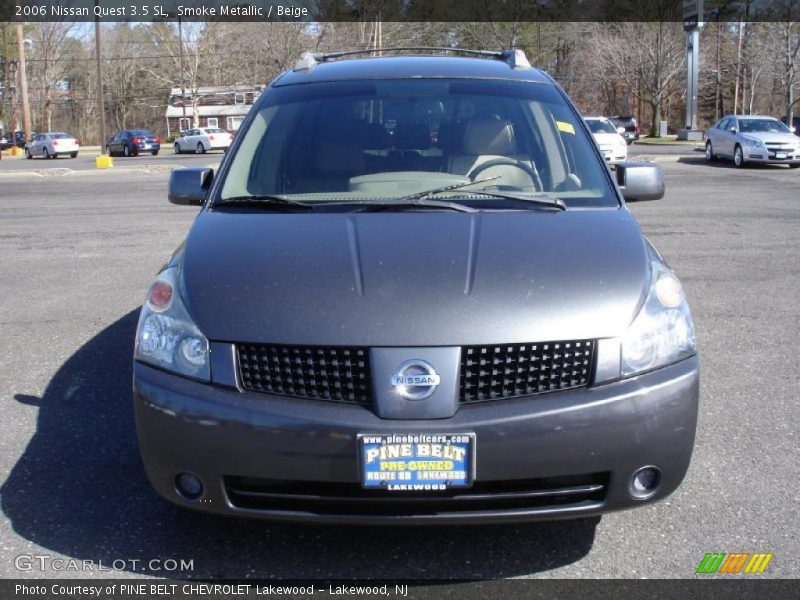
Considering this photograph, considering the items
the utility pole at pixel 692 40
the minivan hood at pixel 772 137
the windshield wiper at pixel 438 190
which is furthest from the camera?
the utility pole at pixel 692 40

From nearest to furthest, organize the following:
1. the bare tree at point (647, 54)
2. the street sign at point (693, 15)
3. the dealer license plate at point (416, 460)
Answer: the dealer license plate at point (416, 460) < the street sign at point (693, 15) < the bare tree at point (647, 54)

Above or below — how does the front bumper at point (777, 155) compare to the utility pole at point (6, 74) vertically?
below

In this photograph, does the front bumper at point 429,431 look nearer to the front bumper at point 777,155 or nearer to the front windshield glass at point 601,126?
the front bumper at point 777,155

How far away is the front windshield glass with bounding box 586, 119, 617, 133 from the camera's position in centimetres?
2542

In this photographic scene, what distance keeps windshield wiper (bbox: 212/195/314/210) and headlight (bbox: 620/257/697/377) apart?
1449 mm

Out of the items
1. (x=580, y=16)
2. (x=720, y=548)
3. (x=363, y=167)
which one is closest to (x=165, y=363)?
(x=363, y=167)

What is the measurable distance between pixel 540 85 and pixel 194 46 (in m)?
64.9

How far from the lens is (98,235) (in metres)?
11.9

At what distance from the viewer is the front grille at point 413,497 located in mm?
2805

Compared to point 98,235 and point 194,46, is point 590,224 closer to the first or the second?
point 98,235

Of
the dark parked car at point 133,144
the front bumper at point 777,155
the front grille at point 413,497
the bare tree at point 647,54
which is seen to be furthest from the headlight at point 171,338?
the bare tree at point 647,54

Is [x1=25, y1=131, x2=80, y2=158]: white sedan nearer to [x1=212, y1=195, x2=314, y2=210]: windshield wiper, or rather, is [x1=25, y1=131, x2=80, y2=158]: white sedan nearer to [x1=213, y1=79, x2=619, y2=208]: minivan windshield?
[x1=213, y1=79, x2=619, y2=208]: minivan windshield

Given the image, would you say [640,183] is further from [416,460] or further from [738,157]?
[738,157]

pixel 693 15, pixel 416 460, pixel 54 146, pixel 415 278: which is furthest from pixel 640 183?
pixel 54 146
